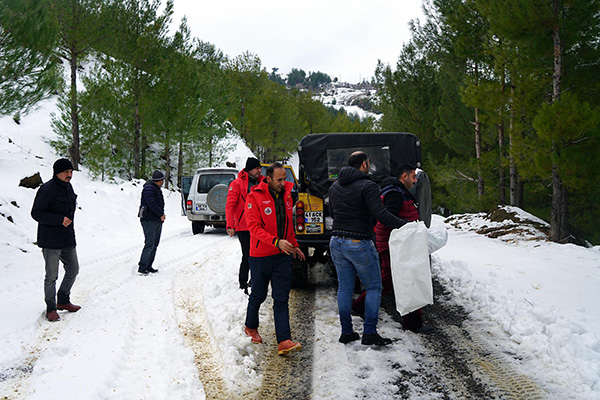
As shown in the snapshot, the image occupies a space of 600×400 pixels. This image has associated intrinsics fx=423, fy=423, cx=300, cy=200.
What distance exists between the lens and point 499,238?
11.7 m

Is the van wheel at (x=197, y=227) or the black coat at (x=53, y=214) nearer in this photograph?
the black coat at (x=53, y=214)

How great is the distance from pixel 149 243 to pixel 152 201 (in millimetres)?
779

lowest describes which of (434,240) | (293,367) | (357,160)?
(293,367)

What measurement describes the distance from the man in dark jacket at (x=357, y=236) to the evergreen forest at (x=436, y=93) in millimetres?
7099

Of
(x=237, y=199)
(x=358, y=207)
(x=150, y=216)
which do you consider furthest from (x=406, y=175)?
(x=150, y=216)

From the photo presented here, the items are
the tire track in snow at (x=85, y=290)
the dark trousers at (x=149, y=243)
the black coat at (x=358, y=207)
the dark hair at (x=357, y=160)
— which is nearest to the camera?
the tire track in snow at (x=85, y=290)

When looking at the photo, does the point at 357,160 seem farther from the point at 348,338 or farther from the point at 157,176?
the point at 157,176

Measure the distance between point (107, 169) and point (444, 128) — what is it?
1762 cm

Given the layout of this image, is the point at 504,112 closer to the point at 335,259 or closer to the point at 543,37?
the point at 543,37

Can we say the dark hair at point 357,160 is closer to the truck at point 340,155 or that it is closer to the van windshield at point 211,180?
the truck at point 340,155

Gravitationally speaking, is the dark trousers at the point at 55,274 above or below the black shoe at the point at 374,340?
above

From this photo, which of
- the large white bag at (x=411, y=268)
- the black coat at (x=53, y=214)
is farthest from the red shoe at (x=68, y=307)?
the large white bag at (x=411, y=268)

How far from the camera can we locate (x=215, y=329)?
4828 millimetres

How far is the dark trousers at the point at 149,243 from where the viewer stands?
25.6 feet
